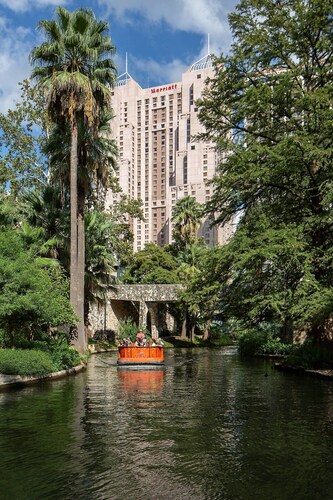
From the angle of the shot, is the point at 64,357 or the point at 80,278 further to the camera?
the point at 80,278

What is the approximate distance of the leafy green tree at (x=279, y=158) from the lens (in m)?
21.6

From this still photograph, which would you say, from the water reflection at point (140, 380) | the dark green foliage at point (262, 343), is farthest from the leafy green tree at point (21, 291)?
the dark green foliage at point (262, 343)

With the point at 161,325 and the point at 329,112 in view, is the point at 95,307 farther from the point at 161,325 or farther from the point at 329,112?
the point at 329,112

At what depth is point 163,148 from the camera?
130 metres

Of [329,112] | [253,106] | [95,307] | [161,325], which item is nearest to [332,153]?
[329,112]

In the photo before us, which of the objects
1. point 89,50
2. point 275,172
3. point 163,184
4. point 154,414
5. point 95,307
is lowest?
point 154,414

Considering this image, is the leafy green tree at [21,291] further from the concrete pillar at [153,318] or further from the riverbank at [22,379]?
the concrete pillar at [153,318]

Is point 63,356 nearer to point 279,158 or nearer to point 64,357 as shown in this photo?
point 64,357

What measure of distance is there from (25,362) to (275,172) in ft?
39.8

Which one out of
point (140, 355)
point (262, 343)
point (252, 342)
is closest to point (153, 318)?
point (252, 342)

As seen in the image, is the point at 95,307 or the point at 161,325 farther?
the point at 161,325

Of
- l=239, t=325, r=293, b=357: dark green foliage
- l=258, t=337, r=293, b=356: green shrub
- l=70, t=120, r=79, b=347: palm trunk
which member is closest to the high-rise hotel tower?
l=239, t=325, r=293, b=357: dark green foliage

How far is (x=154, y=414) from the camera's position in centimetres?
1341

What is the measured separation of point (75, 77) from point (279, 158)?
37.4 ft
